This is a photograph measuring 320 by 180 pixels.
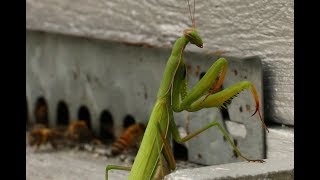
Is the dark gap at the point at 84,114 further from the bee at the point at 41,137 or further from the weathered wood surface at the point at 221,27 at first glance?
the weathered wood surface at the point at 221,27

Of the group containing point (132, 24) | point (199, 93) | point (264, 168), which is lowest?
point (264, 168)

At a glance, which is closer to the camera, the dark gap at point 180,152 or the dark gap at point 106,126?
the dark gap at point 180,152

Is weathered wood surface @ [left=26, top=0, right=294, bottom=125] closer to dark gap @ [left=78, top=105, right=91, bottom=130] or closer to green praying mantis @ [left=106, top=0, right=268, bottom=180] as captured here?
green praying mantis @ [left=106, top=0, right=268, bottom=180]

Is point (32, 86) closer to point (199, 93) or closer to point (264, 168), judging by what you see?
point (199, 93)

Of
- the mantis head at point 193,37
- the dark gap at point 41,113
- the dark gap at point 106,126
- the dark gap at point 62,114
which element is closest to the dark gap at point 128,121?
the dark gap at point 106,126

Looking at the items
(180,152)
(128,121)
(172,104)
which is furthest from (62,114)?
(172,104)

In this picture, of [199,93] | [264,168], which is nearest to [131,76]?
[199,93]
